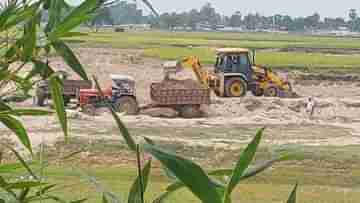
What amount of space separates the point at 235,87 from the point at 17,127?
1117 inches

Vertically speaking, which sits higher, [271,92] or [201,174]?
[201,174]

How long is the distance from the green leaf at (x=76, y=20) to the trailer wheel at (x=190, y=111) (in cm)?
2397

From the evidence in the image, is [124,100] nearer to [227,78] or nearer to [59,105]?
[227,78]

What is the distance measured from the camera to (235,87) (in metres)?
29.3

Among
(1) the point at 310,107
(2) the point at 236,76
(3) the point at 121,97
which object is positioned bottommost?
(1) the point at 310,107

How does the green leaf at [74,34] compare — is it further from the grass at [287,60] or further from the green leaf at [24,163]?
the grass at [287,60]

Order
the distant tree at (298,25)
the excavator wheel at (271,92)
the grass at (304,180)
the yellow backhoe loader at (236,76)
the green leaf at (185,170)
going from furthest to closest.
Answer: the distant tree at (298,25) < the excavator wheel at (271,92) < the yellow backhoe loader at (236,76) < the grass at (304,180) < the green leaf at (185,170)

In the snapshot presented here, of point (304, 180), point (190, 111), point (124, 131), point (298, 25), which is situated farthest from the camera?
point (298, 25)

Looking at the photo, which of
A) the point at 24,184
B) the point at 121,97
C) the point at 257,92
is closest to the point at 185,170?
the point at 24,184

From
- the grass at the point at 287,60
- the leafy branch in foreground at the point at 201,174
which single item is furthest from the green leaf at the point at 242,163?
the grass at the point at 287,60

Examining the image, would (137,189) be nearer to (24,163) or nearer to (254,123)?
(24,163)

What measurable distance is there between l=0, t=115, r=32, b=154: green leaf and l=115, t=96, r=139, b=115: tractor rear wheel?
2330 centimetres

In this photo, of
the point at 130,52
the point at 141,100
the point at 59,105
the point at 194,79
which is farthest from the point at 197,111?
the point at 130,52

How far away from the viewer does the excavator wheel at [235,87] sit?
2919 centimetres
